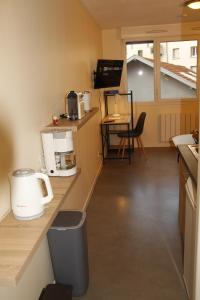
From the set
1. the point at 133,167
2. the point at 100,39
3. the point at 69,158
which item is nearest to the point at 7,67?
the point at 69,158

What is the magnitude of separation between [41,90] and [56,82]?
426mm

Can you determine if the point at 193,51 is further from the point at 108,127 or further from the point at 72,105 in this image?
the point at 72,105

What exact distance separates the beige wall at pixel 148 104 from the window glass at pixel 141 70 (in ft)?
0.51

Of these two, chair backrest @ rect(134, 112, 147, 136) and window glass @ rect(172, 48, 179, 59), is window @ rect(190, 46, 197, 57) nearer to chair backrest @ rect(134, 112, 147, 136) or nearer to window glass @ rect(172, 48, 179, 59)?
window glass @ rect(172, 48, 179, 59)

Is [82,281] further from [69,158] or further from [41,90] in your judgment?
[41,90]

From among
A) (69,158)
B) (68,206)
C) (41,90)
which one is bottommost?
(68,206)

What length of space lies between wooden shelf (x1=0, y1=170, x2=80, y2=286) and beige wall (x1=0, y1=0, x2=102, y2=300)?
15 centimetres

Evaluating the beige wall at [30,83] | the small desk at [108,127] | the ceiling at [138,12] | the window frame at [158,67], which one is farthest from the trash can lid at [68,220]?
the window frame at [158,67]

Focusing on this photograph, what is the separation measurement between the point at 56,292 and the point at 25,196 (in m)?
0.88

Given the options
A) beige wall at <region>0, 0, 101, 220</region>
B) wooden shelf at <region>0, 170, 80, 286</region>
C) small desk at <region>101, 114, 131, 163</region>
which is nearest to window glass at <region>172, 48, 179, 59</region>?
small desk at <region>101, 114, 131, 163</region>

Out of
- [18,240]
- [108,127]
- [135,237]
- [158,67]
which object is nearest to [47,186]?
[18,240]

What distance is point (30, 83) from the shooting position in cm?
187

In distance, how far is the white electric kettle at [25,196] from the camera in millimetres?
1348

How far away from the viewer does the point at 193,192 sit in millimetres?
1863
